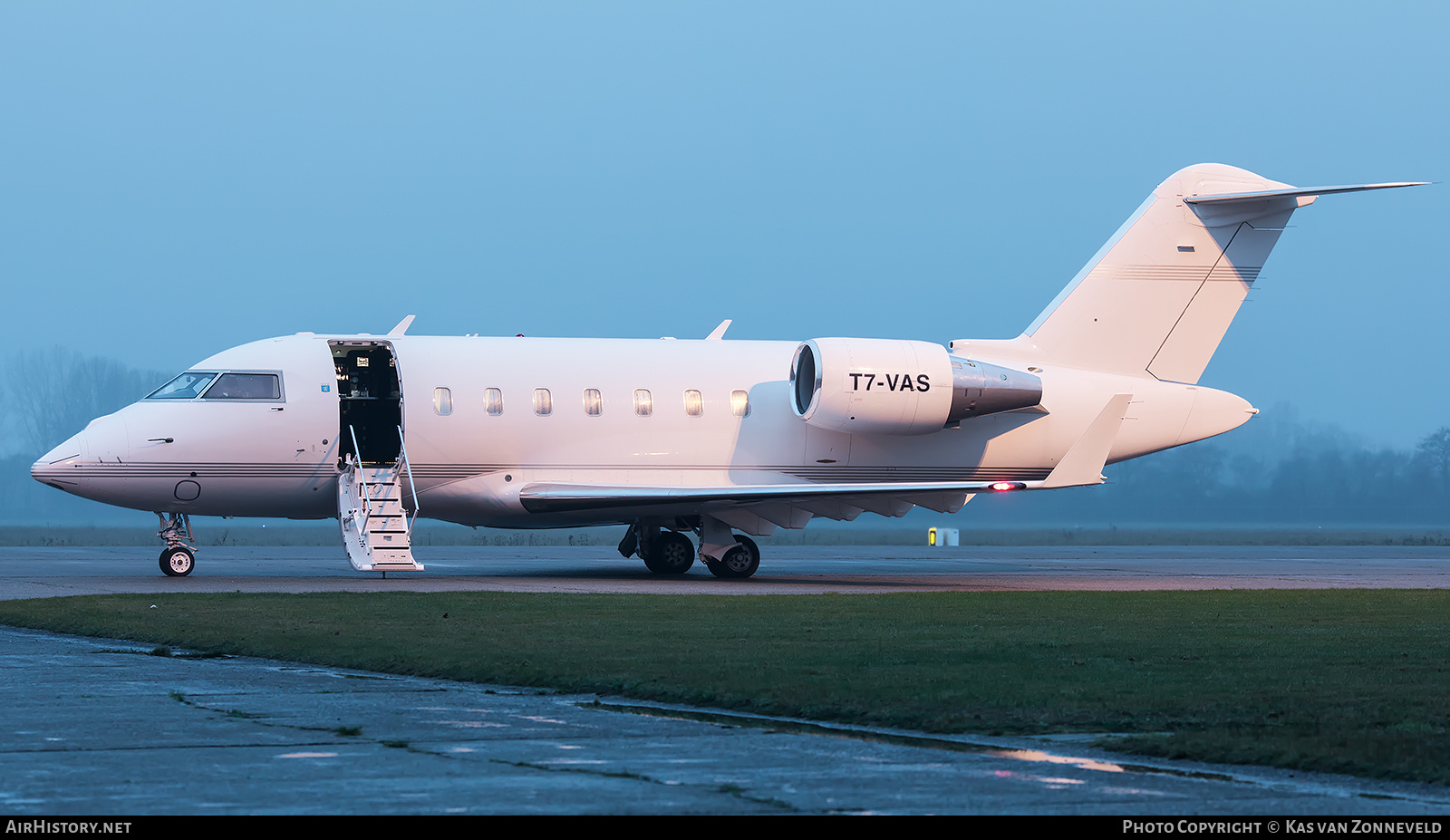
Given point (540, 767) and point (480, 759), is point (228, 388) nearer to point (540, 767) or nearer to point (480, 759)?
point (480, 759)

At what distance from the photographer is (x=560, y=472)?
27859mm

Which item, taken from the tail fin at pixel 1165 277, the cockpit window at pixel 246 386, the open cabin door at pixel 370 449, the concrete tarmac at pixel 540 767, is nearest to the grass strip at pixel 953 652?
the concrete tarmac at pixel 540 767

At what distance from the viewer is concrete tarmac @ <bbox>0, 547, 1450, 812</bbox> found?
690cm

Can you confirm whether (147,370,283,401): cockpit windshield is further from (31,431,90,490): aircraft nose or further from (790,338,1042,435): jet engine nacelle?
(790,338,1042,435): jet engine nacelle

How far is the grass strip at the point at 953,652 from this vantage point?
9.46 metres

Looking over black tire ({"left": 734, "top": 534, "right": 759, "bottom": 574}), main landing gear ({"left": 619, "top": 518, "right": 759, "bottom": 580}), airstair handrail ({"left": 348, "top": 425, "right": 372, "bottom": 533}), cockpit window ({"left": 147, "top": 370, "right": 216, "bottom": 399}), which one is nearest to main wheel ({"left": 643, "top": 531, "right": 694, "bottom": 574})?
main landing gear ({"left": 619, "top": 518, "right": 759, "bottom": 580})

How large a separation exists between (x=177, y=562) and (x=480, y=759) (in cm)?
1964

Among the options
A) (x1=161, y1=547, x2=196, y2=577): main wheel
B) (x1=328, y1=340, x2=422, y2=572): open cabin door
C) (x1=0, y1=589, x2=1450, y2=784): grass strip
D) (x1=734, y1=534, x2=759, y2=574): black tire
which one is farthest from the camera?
(x1=734, y1=534, x2=759, y2=574): black tire

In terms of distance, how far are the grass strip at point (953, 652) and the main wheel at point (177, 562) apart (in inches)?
242

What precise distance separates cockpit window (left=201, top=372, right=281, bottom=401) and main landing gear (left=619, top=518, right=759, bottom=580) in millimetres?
7266

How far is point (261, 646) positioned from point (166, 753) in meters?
6.17

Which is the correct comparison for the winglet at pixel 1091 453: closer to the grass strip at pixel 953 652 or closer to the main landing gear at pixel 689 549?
the grass strip at pixel 953 652
